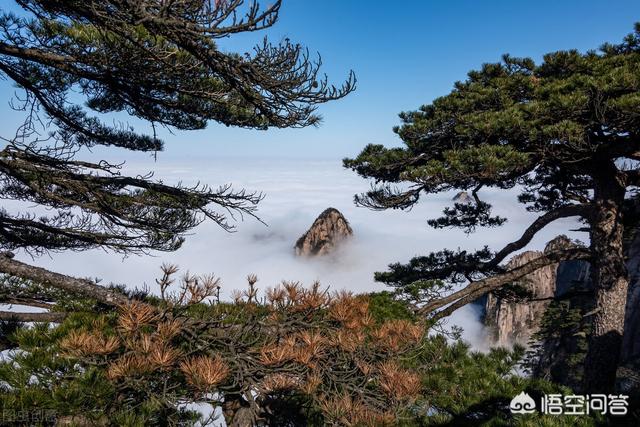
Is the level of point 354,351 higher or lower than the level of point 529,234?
lower

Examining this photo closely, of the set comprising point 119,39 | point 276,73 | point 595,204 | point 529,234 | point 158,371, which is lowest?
point 158,371

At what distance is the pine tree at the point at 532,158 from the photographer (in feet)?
20.9

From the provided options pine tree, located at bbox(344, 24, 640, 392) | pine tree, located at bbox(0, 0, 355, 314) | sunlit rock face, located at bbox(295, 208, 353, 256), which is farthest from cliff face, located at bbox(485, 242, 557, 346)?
pine tree, located at bbox(0, 0, 355, 314)

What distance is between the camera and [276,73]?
17.7 feet

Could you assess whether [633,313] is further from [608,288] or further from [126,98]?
[126,98]

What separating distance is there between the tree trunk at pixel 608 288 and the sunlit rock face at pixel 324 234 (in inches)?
1684

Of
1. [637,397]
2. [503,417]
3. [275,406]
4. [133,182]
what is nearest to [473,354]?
[503,417]

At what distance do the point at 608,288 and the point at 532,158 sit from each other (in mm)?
3428

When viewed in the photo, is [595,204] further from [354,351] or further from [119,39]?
[119,39]

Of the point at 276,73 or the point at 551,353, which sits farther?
the point at 551,353

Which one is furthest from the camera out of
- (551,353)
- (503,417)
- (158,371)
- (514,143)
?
(551,353)

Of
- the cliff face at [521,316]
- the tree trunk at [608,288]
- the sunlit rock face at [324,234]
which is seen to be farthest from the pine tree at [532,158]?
the sunlit rock face at [324,234]

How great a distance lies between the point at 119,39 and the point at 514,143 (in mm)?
7130

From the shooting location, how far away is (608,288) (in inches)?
327
